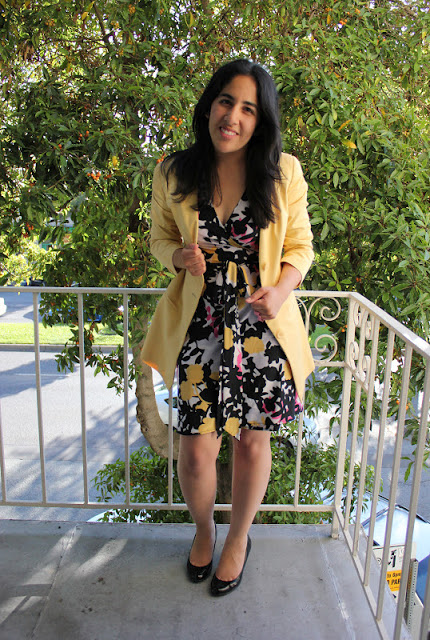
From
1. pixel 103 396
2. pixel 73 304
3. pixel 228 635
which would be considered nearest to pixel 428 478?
pixel 103 396

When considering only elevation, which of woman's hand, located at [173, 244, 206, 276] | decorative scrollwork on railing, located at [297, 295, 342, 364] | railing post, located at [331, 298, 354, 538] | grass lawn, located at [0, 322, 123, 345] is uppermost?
woman's hand, located at [173, 244, 206, 276]

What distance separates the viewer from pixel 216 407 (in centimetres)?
159

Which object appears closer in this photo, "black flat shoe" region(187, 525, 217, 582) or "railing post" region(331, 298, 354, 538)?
"black flat shoe" region(187, 525, 217, 582)

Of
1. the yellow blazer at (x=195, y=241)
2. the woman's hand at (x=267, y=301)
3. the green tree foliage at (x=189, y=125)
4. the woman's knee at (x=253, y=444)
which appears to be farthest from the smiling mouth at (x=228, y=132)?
the green tree foliage at (x=189, y=125)

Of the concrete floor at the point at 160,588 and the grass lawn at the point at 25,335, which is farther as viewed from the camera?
the grass lawn at the point at 25,335

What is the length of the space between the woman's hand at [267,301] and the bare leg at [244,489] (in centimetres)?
38

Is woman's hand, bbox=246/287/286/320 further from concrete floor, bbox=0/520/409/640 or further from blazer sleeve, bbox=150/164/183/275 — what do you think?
concrete floor, bbox=0/520/409/640

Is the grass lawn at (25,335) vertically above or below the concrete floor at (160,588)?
below

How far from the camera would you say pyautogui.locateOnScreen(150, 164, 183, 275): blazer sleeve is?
162 centimetres

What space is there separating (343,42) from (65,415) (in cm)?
695

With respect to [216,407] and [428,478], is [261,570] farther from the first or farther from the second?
[428,478]

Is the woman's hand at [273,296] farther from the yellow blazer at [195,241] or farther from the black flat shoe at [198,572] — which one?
the black flat shoe at [198,572]

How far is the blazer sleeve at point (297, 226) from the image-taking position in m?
1.57

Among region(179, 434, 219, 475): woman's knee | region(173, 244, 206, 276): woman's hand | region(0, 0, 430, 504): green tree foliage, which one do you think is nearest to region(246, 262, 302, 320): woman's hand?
region(173, 244, 206, 276): woman's hand
